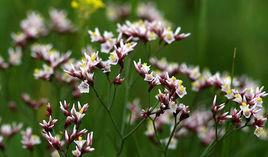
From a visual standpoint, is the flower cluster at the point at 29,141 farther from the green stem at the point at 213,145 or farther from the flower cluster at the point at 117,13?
the flower cluster at the point at 117,13

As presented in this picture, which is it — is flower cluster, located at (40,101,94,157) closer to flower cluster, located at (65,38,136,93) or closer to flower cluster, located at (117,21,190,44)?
flower cluster, located at (65,38,136,93)

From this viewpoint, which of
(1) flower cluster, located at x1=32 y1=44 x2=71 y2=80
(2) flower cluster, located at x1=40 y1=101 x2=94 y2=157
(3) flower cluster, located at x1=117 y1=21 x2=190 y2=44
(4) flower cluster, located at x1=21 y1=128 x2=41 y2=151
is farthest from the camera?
(1) flower cluster, located at x1=32 y1=44 x2=71 y2=80

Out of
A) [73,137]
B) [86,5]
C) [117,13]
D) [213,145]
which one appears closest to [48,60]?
[86,5]

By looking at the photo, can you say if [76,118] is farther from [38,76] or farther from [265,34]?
[265,34]

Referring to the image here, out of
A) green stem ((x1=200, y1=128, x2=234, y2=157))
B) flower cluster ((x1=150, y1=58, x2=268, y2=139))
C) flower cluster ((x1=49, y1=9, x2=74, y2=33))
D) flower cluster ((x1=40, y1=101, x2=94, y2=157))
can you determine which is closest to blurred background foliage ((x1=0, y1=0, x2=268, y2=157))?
flower cluster ((x1=49, y1=9, x2=74, y2=33))

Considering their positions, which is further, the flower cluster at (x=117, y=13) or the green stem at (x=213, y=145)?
the flower cluster at (x=117, y=13)

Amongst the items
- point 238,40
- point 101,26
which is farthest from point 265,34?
point 101,26

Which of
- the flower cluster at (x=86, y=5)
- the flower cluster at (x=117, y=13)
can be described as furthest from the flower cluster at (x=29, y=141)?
the flower cluster at (x=117, y=13)

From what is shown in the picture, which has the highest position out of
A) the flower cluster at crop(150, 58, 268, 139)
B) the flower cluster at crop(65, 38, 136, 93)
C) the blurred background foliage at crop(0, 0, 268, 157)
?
the flower cluster at crop(65, 38, 136, 93)

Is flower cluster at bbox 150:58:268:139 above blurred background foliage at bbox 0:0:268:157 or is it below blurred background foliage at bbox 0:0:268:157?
above
